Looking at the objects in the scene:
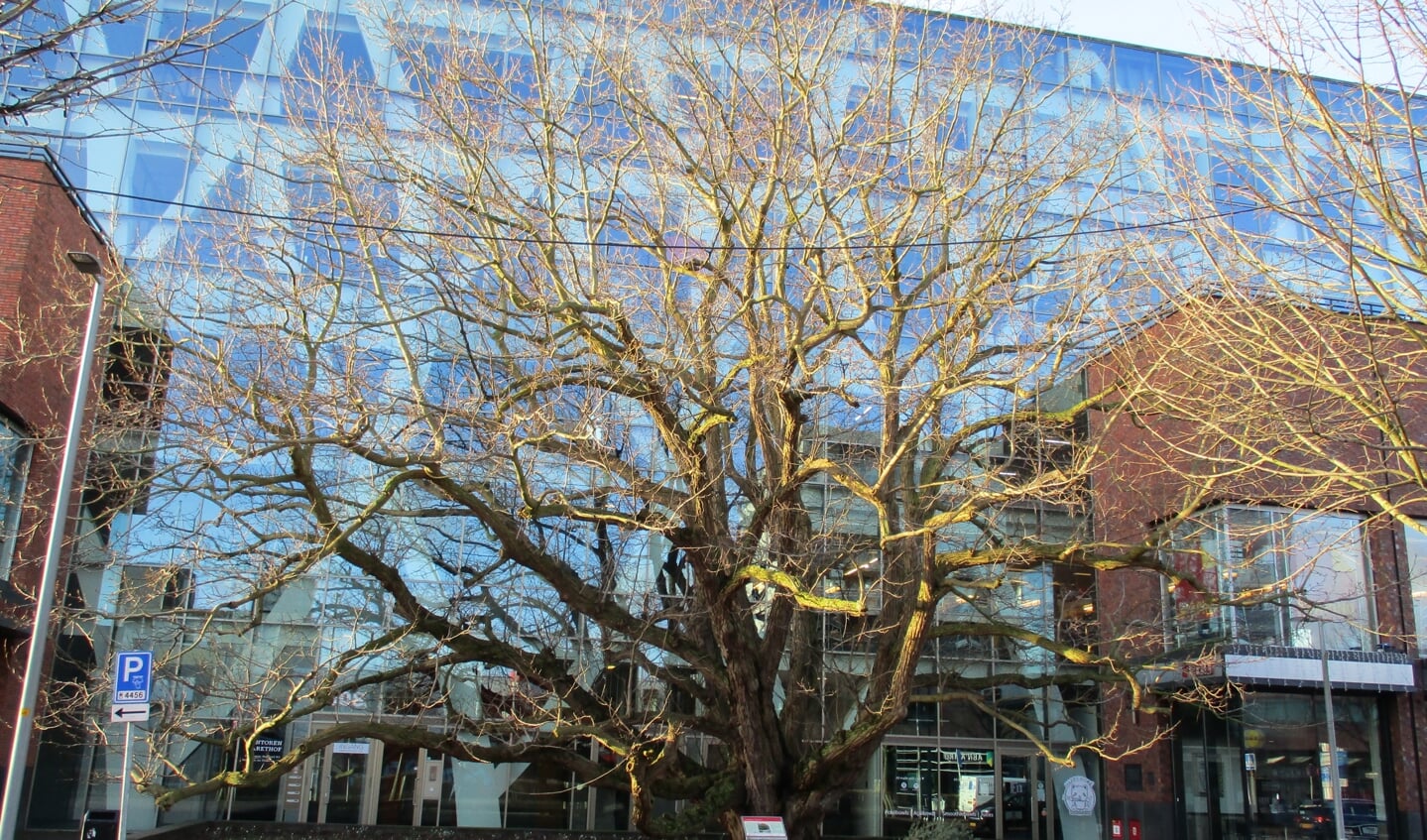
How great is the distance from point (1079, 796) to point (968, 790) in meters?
2.13

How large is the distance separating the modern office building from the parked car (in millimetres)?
310

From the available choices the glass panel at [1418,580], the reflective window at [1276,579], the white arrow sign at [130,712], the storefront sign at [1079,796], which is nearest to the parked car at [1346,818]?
the reflective window at [1276,579]

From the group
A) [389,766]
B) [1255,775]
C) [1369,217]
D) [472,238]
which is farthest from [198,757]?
Answer: [1369,217]

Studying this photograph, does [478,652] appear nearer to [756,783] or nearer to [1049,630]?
[756,783]

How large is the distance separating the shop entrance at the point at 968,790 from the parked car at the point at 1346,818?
15.3ft

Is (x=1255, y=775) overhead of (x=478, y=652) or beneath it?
beneath

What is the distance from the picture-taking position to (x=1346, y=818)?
2077 centimetres

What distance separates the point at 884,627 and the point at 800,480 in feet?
6.82

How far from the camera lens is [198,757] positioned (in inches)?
787

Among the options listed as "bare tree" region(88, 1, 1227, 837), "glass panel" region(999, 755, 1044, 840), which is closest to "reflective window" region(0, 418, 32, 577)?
"bare tree" region(88, 1, 1227, 837)

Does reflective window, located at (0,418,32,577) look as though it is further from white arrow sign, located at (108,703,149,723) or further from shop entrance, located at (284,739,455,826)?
white arrow sign, located at (108,703,149,723)

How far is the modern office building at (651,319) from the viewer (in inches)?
532

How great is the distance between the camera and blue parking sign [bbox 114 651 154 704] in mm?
11227

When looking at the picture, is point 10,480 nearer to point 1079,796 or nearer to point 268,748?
point 268,748
